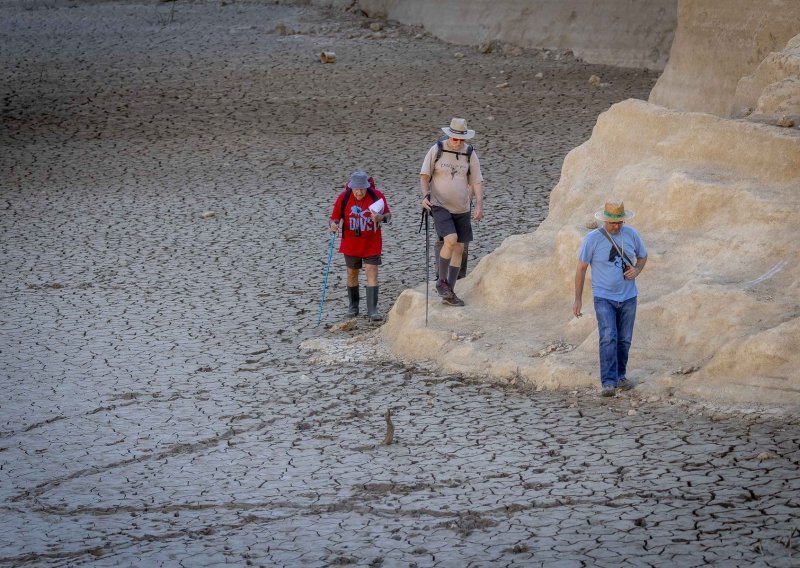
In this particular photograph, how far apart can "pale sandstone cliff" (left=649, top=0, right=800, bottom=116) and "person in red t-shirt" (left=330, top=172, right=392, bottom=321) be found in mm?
5436

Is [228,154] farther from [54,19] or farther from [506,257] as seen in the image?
[54,19]

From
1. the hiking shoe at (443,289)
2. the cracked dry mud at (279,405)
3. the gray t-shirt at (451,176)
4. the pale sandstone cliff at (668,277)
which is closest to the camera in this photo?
the cracked dry mud at (279,405)

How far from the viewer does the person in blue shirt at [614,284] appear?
28.9 ft

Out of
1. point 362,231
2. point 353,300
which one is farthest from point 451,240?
point 353,300

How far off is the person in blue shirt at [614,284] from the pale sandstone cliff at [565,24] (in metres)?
16.0

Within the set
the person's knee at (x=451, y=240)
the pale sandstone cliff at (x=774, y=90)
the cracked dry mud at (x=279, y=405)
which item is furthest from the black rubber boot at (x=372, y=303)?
the pale sandstone cliff at (x=774, y=90)

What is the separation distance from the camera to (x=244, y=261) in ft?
44.5

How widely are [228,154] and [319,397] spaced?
977cm

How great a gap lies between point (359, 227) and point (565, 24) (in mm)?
16342

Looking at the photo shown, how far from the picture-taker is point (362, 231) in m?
11.5

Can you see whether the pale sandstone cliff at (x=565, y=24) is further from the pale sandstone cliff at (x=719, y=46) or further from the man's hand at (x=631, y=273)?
the man's hand at (x=631, y=273)

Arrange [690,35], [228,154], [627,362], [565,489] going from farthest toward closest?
[228,154] < [690,35] < [627,362] < [565,489]

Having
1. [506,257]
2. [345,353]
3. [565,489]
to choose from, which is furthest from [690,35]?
[565,489]

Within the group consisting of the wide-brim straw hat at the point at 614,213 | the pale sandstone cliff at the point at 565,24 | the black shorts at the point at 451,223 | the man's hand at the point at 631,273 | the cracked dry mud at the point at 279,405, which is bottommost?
the cracked dry mud at the point at 279,405
